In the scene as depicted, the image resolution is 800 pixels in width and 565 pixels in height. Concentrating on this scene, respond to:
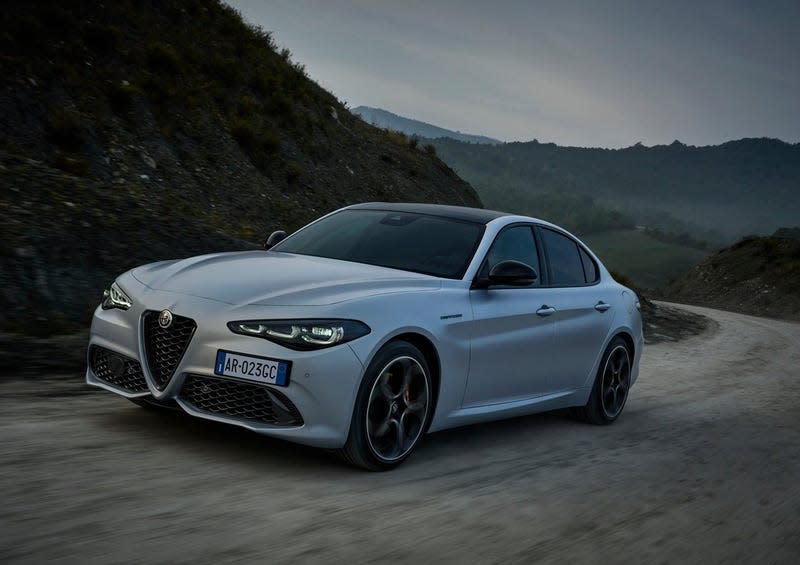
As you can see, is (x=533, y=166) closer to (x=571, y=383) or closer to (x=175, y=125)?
(x=175, y=125)

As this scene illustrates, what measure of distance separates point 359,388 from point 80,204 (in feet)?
20.5

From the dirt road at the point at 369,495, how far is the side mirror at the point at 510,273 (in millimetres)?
1158

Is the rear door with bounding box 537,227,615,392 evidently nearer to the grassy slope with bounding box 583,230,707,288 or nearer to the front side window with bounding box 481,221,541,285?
the front side window with bounding box 481,221,541,285

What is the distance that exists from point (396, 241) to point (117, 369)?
2.13m

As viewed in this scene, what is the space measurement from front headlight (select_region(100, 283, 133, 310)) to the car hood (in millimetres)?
131

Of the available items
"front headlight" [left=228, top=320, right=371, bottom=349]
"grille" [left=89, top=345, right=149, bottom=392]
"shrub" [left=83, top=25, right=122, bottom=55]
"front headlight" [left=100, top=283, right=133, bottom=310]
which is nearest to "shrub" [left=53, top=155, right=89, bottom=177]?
"shrub" [left=83, top=25, right=122, bottom=55]

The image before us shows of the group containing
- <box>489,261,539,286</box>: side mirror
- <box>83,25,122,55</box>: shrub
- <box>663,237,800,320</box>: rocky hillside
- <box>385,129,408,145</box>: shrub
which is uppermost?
<box>83,25,122,55</box>: shrub

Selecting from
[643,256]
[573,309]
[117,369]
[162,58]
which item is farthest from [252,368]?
[643,256]

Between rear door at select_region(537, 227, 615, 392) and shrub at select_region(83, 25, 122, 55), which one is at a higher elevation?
shrub at select_region(83, 25, 122, 55)

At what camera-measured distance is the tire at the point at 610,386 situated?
25.6 feet

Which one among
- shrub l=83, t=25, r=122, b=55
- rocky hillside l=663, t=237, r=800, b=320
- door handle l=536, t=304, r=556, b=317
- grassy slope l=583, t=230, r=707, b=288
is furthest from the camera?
grassy slope l=583, t=230, r=707, b=288

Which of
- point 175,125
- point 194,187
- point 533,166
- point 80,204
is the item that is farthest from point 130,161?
point 533,166

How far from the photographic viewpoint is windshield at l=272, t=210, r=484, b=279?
6180mm

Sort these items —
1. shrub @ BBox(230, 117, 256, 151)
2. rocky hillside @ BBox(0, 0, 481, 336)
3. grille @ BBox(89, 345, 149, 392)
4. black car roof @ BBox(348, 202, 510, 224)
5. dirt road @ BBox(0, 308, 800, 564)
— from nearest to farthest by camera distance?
dirt road @ BBox(0, 308, 800, 564)
grille @ BBox(89, 345, 149, 392)
black car roof @ BBox(348, 202, 510, 224)
rocky hillside @ BBox(0, 0, 481, 336)
shrub @ BBox(230, 117, 256, 151)
